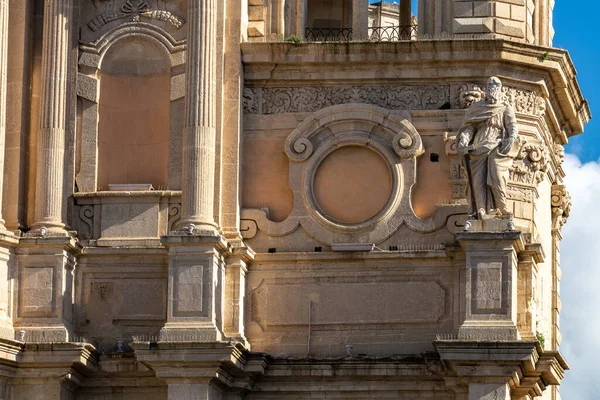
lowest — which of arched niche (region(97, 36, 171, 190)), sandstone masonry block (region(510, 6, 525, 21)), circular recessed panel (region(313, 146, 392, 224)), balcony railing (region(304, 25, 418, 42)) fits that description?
circular recessed panel (region(313, 146, 392, 224))

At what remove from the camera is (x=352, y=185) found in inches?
1257

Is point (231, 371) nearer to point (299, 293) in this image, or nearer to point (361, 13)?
point (299, 293)

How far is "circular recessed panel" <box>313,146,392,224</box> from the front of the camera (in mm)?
31844

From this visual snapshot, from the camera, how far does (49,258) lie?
3109 cm

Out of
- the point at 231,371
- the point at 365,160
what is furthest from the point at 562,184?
the point at 231,371

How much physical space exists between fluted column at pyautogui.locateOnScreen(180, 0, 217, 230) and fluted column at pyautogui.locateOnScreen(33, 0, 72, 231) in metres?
1.69

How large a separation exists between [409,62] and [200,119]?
9.77ft

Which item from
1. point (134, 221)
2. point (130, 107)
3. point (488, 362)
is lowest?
point (488, 362)

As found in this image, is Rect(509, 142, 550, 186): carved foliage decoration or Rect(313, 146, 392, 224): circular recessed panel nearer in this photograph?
Rect(509, 142, 550, 186): carved foliage decoration

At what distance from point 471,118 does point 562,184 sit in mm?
4007

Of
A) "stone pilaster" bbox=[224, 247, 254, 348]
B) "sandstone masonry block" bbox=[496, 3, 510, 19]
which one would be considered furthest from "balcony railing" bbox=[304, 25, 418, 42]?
"stone pilaster" bbox=[224, 247, 254, 348]

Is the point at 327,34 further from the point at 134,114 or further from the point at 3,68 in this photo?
the point at 3,68

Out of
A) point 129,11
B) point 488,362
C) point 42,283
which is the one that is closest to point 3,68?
point 129,11

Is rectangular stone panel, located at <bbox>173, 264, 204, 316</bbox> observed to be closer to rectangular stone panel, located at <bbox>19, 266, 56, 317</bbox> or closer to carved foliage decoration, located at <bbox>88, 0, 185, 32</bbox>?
rectangular stone panel, located at <bbox>19, 266, 56, 317</bbox>
